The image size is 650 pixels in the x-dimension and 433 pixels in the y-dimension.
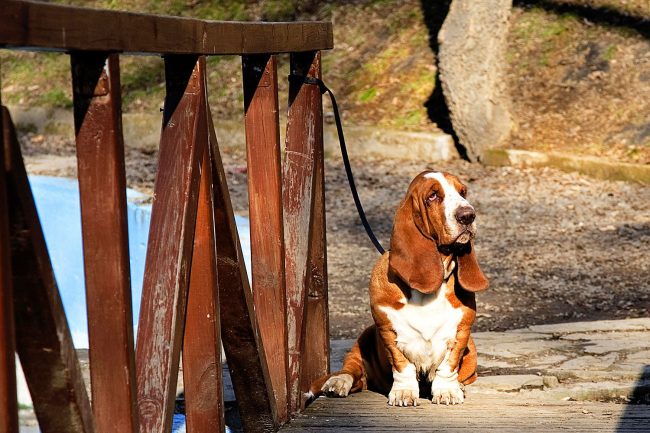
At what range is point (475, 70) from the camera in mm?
11312

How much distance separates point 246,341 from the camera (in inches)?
149

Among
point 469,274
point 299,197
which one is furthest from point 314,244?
point 469,274

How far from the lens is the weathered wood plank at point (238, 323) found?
3.48 m

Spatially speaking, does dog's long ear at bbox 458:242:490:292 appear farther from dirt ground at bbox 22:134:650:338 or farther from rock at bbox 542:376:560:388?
dirt ground at bbox 22:134:650:338

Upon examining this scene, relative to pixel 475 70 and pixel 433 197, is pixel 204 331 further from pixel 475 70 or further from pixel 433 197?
pixel 475 70

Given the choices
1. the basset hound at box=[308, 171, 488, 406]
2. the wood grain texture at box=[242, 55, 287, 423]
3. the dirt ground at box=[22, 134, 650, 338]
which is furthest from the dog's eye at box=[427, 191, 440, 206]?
the dirt ground at box=[22, 134, 650, 338]

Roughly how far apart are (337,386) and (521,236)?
16.0 feet

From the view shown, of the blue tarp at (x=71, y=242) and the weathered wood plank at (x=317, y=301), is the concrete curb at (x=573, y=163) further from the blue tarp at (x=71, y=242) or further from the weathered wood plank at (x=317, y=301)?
the weathered wood plank at (x=317, y=301)

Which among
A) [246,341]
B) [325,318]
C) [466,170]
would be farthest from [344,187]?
[246,341]

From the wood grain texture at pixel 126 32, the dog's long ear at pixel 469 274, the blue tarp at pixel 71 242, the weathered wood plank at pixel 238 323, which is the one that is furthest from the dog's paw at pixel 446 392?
the blue tarp at pixel 71 242

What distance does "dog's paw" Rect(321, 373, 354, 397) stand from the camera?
4.50 meters

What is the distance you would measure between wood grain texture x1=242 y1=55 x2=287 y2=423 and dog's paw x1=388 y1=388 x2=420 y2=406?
492mm

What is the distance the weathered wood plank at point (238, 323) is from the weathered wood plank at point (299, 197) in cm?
26

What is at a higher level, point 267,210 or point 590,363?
point 267,210
